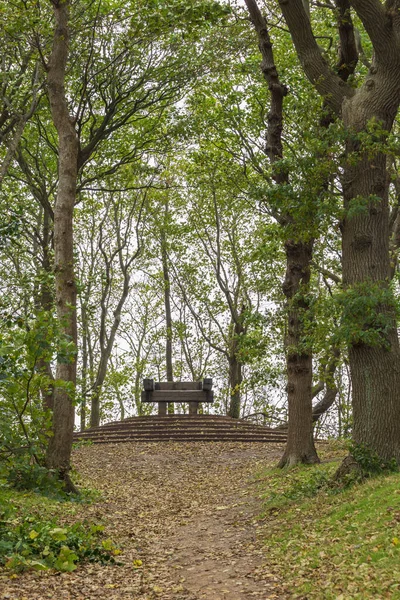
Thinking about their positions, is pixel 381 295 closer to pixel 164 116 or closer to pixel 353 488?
pixel 353 488

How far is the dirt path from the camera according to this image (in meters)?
6.02

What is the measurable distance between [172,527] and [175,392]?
1389 cm

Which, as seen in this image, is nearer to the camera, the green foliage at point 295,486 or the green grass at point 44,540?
the green grass at point 44,540

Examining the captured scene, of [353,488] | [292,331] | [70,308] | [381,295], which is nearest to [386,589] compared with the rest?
[353,488]

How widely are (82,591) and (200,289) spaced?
78.8ft

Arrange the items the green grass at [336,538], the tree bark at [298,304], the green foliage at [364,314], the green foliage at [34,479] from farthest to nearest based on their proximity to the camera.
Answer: the tree bark at [298,304] < the green foliage at [34,479] < the green foliage at [364,314] < the green grass at [336,538]

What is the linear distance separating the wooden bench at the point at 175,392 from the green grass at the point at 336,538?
511 inches

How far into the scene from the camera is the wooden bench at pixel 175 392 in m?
23.1

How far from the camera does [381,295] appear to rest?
28.2 feet

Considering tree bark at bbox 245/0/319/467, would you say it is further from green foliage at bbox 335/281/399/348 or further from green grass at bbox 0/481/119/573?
green grass at bbox 0/481/119/573

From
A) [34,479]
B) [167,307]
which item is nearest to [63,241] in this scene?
[34,479]

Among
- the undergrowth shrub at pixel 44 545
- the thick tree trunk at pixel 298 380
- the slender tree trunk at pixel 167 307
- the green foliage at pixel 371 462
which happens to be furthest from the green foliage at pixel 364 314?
the slender tree trunk at pixel 167 307

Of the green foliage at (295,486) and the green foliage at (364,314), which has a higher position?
the green foliage at (364,314)

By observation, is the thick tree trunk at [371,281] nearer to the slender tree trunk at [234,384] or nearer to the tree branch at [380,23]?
the tree branch at [380,23]
